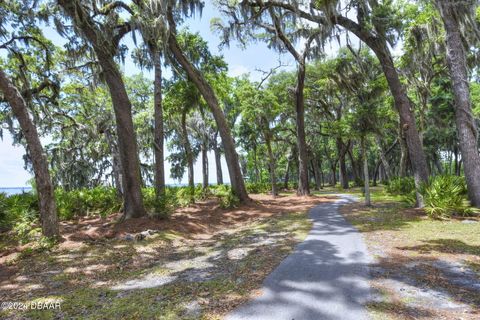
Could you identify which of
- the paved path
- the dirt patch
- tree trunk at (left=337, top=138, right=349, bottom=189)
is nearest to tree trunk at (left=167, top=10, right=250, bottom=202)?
the dirt patch

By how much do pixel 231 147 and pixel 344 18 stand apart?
7.16 meters

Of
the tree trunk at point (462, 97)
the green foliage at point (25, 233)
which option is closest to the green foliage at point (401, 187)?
the tree trunk at point (462, 97)

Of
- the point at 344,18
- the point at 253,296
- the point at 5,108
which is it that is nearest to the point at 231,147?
the point at 344,18

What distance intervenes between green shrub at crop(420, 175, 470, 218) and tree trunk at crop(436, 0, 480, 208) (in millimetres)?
549

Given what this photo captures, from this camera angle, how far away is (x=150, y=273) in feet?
Result: 17.9

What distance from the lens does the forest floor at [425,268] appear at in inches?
132

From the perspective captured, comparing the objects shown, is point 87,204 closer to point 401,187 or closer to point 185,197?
point 185,197

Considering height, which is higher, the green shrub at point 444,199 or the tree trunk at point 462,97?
the tree trunk at point 462,97

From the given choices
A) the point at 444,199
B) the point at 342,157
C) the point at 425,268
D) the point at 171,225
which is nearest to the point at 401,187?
the point at 444,199

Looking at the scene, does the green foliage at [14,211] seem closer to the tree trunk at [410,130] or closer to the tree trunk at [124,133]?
the tree trunk at [124,133]

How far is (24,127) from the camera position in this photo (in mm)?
7641

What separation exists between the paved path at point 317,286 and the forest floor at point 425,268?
0.23 metres

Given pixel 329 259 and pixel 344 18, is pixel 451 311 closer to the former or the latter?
pixel 329 259

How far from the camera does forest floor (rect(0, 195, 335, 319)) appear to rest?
12.9 ft
